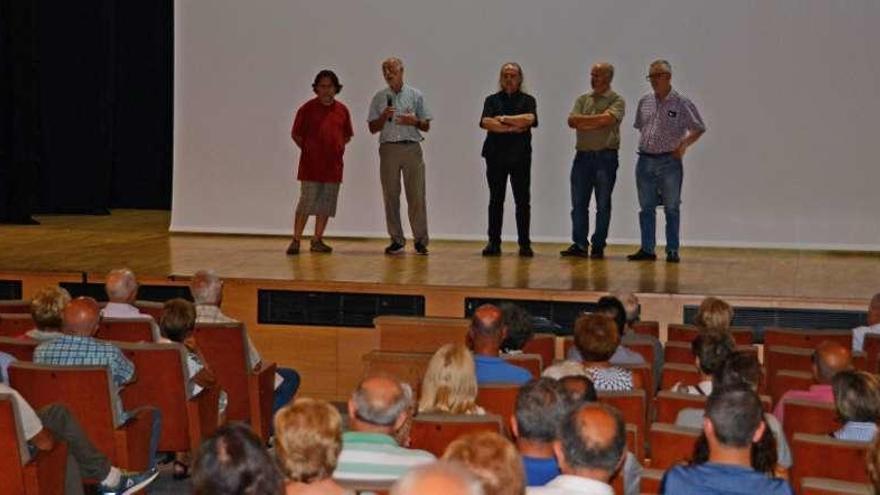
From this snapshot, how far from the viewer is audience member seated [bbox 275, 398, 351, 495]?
336 centimetres

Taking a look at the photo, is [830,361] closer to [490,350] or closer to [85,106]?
[490,350]

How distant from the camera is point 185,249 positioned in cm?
1090

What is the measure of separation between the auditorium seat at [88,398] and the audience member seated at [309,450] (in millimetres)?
1922

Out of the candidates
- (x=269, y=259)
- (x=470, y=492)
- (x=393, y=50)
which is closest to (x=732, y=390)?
(x=470, y=492)

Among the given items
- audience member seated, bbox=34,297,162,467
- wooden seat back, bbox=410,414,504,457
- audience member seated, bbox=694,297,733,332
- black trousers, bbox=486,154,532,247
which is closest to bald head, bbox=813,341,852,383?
audience member seated, bbox=694,297,733,332

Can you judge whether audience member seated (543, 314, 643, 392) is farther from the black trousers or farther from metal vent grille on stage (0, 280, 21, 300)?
the black trousers

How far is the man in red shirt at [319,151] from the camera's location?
34.7 ft

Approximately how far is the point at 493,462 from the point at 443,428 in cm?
129

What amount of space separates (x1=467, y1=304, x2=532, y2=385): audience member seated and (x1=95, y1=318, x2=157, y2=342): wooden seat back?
1598 mm

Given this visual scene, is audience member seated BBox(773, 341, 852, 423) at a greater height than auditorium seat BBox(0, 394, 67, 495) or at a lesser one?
greater

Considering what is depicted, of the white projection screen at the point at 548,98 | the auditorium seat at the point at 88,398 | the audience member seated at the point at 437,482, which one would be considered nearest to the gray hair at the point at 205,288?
the auditorium seat at the point at 88,398

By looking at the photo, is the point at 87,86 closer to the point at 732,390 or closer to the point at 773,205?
the point at 773,205

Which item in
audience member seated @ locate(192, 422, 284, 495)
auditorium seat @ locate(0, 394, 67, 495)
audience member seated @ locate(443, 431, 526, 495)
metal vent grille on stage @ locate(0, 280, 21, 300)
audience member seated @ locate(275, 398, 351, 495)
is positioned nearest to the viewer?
audience member seated @ locate(443, 431, 526, 495)

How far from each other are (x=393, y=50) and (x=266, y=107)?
1.19m
